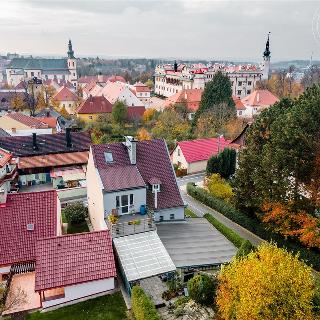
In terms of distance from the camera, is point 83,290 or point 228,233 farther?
point 228,233

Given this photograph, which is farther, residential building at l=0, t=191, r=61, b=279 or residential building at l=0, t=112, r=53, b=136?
residential building at l=0, t=112, r=53, b=136

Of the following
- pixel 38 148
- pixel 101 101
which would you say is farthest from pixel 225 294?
pixel 101 101

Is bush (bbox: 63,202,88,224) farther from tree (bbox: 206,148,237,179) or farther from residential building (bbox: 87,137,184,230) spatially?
tree (bbox: 206,148,237,179)

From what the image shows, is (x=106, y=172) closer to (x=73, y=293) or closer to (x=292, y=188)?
(x=73, y=293)

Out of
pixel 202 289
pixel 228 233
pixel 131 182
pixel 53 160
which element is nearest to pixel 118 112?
pixel 53 160

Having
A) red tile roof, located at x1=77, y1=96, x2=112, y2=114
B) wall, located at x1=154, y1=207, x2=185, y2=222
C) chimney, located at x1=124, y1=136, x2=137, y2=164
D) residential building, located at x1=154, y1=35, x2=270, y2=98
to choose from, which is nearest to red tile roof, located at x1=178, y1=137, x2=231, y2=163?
wall, located at x1=154, y1=207, x2=185, y2=222

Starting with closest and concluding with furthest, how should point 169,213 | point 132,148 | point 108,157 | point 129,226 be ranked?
point 129,226 < point 108,157 < point 132,148 < point 169,213

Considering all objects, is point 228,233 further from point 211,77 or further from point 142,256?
point 211,77
